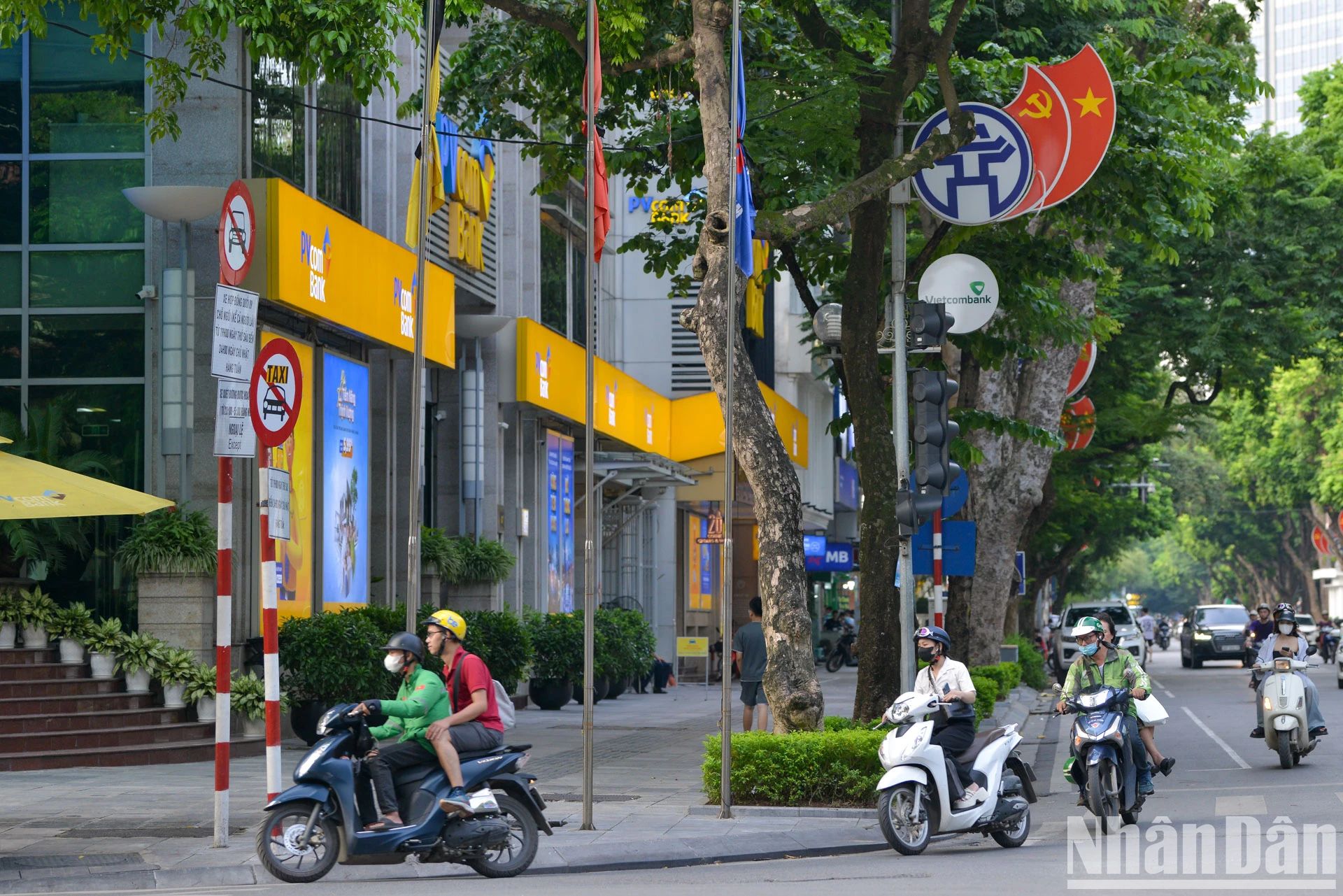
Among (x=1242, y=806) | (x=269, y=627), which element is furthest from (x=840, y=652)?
(x=269, y=627)

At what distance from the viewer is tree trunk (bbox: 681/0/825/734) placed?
44.1ft

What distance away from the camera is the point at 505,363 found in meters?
24.2

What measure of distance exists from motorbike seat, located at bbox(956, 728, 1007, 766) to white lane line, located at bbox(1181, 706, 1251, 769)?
6765 millimetres

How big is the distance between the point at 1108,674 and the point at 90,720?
942cm

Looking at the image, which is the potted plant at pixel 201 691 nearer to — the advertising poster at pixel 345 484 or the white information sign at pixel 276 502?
the advertising poster at pixel 345 484

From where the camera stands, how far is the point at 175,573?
16.3 metres

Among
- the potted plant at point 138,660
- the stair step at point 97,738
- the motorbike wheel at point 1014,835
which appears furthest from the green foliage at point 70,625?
the motorbike wheel at point 1014,835

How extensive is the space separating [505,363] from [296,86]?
6.08 meters

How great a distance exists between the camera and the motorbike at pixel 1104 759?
39.1 feet

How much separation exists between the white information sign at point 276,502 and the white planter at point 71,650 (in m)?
6.56

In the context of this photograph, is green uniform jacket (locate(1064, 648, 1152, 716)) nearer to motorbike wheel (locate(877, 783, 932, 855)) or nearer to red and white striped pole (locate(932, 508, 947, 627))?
motorbike wheel (locate(877, 783, 932, 855))

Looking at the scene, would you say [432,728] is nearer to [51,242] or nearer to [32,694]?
[32,694]

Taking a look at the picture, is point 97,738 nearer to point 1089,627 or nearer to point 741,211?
point 741,211

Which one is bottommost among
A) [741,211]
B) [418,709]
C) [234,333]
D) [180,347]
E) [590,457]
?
[418,709]
